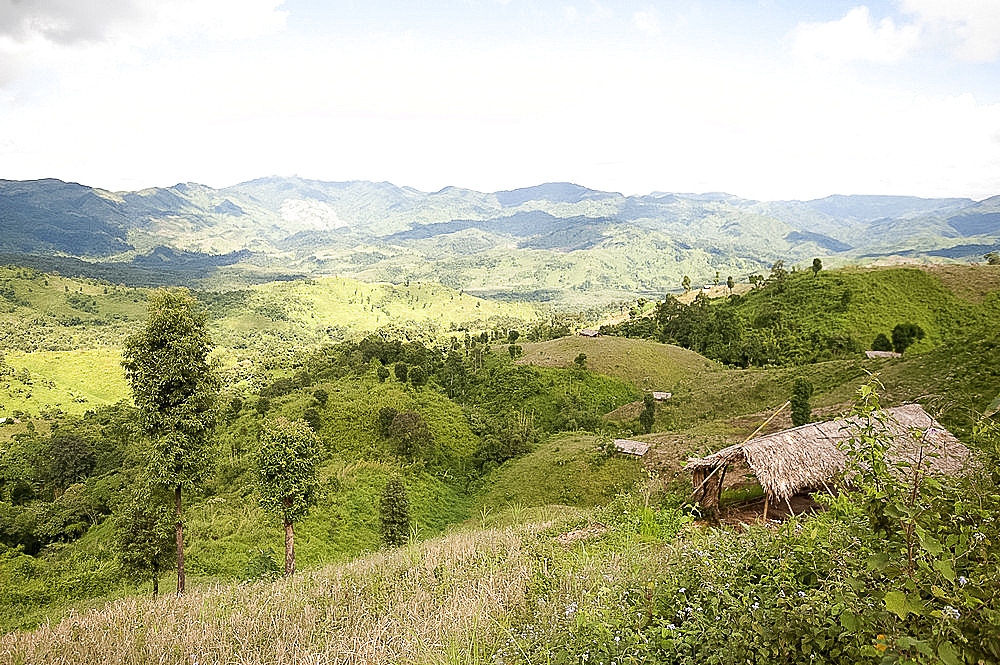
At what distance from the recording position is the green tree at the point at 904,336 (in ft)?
143

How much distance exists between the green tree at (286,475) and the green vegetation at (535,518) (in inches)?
6.2

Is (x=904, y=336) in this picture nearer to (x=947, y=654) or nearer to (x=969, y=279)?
(x=969, y=279)

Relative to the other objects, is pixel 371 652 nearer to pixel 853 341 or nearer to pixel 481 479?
pixel 481 479

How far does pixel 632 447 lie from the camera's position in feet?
90.0

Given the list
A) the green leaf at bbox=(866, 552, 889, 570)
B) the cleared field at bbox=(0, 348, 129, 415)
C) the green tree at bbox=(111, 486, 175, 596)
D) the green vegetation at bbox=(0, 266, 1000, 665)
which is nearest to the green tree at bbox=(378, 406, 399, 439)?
the green vegetation at bbox=(0, 266, 1000, 665)

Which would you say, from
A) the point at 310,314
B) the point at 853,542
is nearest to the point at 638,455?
the point at 853,542

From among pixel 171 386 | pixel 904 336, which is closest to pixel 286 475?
pixel 171 386

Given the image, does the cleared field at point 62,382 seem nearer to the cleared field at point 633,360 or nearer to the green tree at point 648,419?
the cleared field at point 633,360

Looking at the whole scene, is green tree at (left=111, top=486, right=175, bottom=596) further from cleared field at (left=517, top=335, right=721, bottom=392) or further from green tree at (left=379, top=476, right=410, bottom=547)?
cleared field at (left=517, top=335, right=721, bottom=392)

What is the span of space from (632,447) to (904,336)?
32.4 m

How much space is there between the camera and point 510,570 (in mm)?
5711

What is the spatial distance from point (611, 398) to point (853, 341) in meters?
23.6

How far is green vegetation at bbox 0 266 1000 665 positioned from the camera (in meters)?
2.90

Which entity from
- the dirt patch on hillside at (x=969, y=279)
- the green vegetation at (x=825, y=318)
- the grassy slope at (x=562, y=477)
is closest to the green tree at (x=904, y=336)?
the green vegetation at (x=825, y=318)
